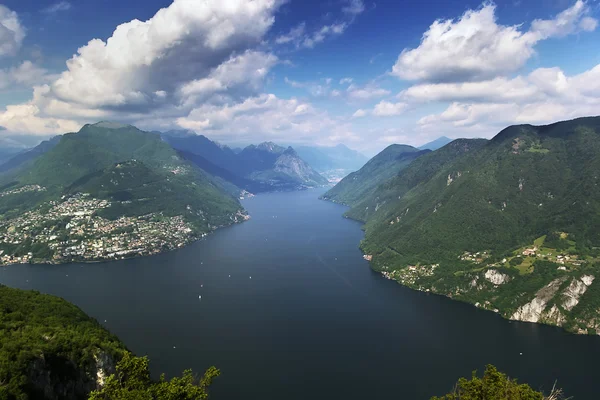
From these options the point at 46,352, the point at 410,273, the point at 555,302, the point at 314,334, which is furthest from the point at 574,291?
the point at 46,352

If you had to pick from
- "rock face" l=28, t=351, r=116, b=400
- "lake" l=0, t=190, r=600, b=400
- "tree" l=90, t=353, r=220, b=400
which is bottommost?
"lake" l=0, t=190, r=600, b=400

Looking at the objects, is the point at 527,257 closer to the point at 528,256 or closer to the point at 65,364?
the point at 528,256

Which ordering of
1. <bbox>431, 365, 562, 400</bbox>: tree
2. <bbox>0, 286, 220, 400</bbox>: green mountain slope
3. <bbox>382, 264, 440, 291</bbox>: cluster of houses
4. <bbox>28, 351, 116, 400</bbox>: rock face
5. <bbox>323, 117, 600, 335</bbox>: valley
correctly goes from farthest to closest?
<bbox>382, 264, 440, 291</bbox>: cluster of houses < <bbox>323, 117, 600, 335</bbox>: valley < <bbox>28, 351, 116, 400</bbox>: rock face < <bbox>431, 365, 562, 400</bbox>: tree < <bbox>0, 286, 220, 400</bbox>: green mountain slope

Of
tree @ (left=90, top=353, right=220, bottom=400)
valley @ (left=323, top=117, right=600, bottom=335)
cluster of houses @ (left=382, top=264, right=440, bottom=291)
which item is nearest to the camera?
tree @ (left=90, top=353, right=220, bottom=400)

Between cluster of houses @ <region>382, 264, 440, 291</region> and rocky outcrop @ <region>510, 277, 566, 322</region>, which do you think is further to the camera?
cluster of houses @ <region>382, 264, 440, 291</region>

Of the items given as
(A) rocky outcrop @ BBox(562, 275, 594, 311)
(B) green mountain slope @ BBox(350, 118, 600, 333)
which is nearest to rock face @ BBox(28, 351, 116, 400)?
(B) green mountain slope @ BBox(350, 118, 600, 333)

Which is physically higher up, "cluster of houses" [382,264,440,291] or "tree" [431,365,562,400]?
"tree" [431,365,562,400]

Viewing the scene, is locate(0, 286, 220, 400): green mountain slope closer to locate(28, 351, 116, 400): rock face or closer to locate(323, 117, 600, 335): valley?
locate(28, 351, 116, 400): rock face

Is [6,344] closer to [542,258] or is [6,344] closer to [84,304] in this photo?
[84,304]
